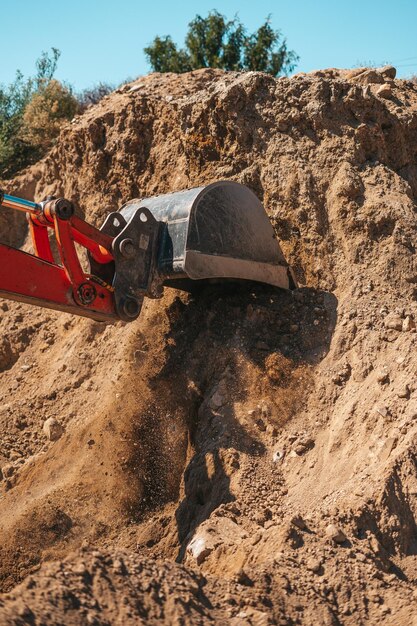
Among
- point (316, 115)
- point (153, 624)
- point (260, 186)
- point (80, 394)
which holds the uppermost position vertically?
point (316, 115)

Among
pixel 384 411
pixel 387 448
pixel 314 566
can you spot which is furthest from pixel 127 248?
pixel 314 566

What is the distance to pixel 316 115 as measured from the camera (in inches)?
367

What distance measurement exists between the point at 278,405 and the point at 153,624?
10.8 ft

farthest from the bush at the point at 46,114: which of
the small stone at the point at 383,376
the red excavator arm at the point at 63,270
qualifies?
the small stone at the point at 383,376

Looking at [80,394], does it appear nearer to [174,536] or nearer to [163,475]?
[163,475]

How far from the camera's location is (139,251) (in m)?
7.75

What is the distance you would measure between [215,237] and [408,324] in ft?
6.04

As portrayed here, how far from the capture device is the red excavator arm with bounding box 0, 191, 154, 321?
6.87 meters

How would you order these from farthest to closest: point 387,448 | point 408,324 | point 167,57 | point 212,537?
point 167,57 → point 408,324 → point 387,448 → point 212,537

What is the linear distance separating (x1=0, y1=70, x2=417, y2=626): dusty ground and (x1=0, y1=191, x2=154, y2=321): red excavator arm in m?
1.31

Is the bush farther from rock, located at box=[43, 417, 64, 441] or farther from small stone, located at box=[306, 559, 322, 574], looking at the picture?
small stone, located at box=[306, 559, 322, 574]

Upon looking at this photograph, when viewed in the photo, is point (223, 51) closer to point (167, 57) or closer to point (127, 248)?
point (167, 57)

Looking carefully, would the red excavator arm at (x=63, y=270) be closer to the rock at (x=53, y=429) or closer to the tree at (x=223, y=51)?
the rock at (x=53, y=429)

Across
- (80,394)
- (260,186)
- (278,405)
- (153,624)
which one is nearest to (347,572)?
(153,624)
